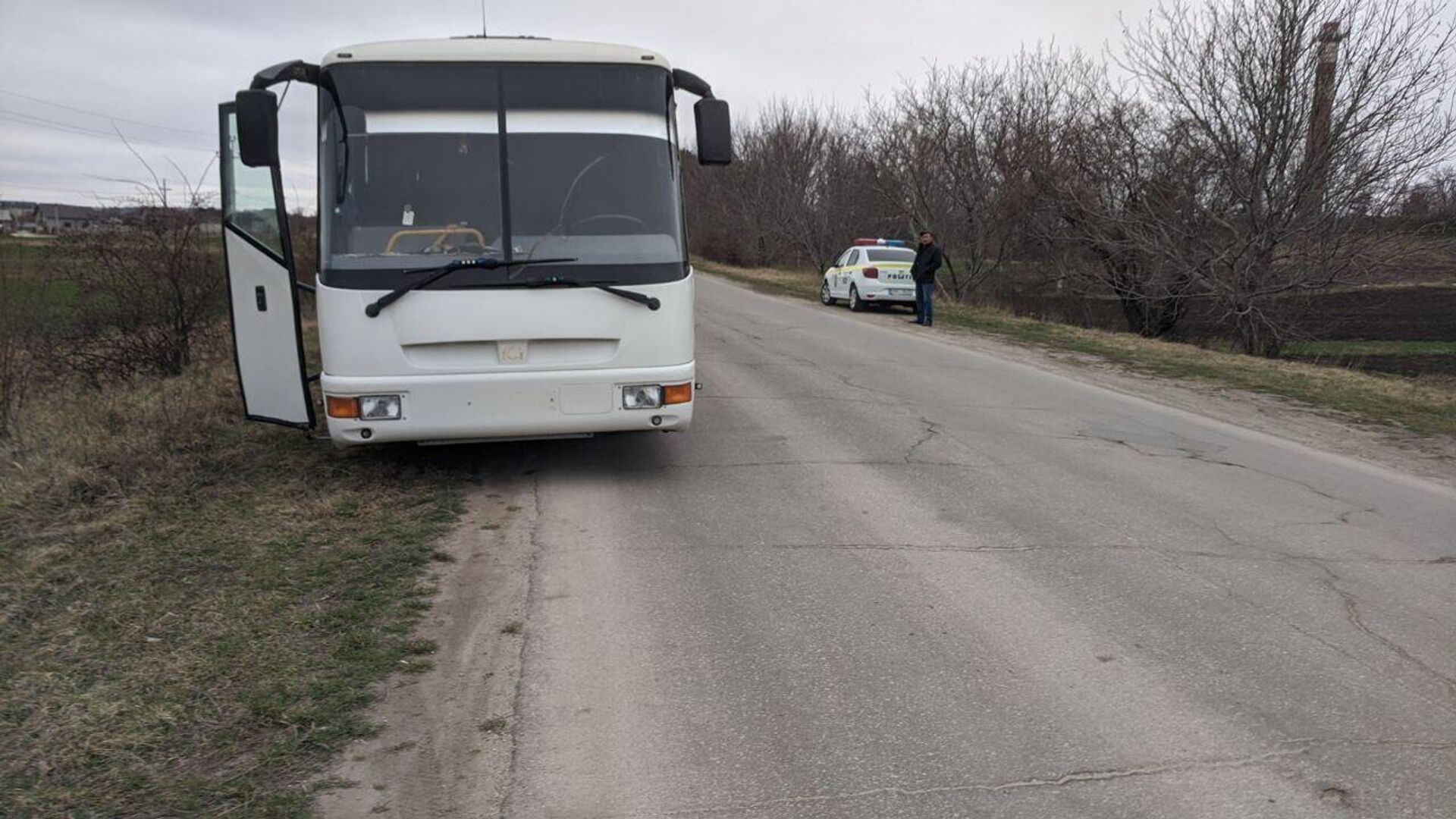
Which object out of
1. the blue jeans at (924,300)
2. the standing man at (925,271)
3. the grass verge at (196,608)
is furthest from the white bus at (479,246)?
the blue jeans at (924,300)

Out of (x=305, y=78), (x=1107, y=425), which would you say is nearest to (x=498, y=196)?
(x=305, y=78)

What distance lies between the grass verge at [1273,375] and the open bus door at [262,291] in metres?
9.77

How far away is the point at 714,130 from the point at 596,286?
138 centimetres

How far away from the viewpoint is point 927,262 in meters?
20.2

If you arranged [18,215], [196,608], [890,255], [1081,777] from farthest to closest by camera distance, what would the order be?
[890,255] → [18,215] → [196,608] → [1081,777]

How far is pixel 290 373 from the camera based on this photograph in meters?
7.23

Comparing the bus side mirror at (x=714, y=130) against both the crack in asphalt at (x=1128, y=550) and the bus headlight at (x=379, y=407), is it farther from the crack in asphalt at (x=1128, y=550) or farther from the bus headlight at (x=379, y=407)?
the crack in asphalt at (x=1128, y=550)

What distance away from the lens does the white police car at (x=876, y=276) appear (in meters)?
23.6

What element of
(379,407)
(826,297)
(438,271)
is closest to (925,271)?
(826,297)

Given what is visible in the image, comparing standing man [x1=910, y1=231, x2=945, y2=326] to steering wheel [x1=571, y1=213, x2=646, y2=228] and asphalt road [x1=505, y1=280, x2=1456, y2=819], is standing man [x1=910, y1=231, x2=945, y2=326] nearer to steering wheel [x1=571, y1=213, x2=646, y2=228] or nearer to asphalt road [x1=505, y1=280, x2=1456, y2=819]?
asphalt road [x1=505, y1=280, x2=1456, y2=819]

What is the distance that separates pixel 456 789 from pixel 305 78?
5.17 metres

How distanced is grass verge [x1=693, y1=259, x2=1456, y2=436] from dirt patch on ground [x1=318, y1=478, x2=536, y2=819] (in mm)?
8970

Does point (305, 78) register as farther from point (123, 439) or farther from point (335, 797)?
point (335, 797)

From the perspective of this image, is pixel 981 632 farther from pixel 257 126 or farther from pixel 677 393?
pixel 257 126
